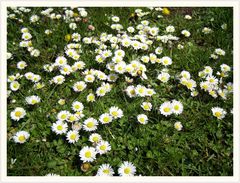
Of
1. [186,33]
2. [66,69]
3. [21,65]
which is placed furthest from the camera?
[186,33]

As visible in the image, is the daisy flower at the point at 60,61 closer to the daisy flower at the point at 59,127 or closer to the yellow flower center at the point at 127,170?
the daisy flower at the point at 59,127

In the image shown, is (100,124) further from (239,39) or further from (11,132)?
(239,39)

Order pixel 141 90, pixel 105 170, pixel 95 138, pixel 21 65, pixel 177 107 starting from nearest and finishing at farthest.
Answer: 1. pixel 105 170
2. pixel 95 138
3. pixel 177 107
4. pixel 141 90
5. pixel 21 65

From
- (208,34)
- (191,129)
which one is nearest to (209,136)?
(191,129)

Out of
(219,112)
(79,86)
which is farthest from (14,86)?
(219,112)

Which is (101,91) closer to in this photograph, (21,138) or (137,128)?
(137,128)

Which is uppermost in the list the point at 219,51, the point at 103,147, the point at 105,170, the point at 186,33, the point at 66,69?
the point at 186,33
